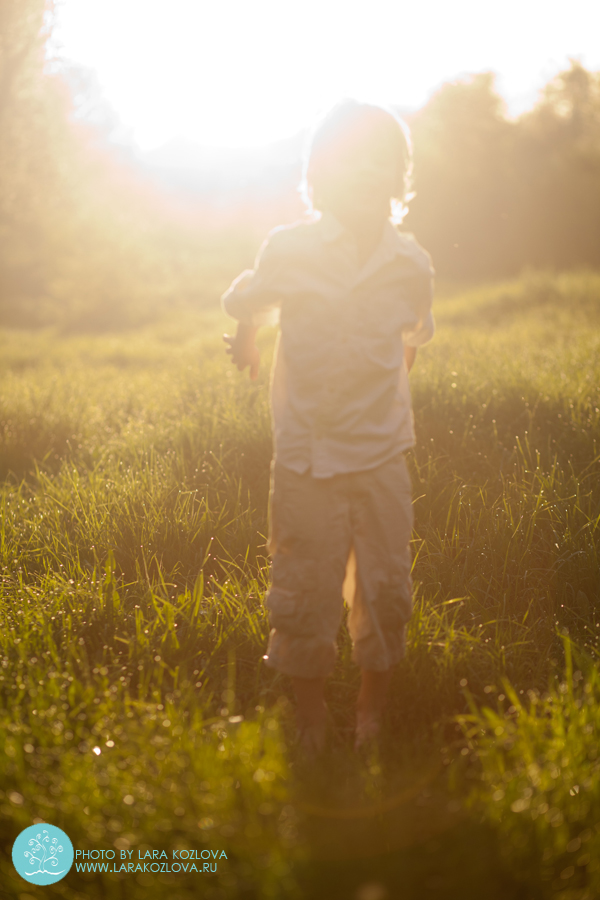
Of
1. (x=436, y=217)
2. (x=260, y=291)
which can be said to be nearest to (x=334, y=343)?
(x=260, y=291)

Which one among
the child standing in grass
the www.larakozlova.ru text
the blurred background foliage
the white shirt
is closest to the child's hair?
the child standing in grass

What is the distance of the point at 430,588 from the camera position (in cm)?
281

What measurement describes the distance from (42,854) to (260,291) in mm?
1650

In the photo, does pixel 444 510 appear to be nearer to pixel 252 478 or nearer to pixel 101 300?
pixel 252 478

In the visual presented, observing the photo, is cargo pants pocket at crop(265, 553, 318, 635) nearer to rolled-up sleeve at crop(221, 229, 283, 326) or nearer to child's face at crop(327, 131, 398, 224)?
rolled-up sleeve at crop(221, 229, 283, 326)

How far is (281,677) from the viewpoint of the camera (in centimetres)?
236

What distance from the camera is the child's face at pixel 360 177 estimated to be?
197cm

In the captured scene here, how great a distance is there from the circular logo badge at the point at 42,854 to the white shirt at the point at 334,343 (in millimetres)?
1142

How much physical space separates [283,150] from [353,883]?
35.6 m

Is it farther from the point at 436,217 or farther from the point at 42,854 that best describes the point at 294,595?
the point at 436,217

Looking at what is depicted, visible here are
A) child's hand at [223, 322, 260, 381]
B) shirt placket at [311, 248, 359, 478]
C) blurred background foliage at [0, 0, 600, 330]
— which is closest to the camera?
shirt placket at [311, 248, 359, 478]

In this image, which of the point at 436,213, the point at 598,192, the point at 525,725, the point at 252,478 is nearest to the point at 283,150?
the point at 436,213

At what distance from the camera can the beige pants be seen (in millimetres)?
1955

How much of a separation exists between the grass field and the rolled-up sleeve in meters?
1.12
